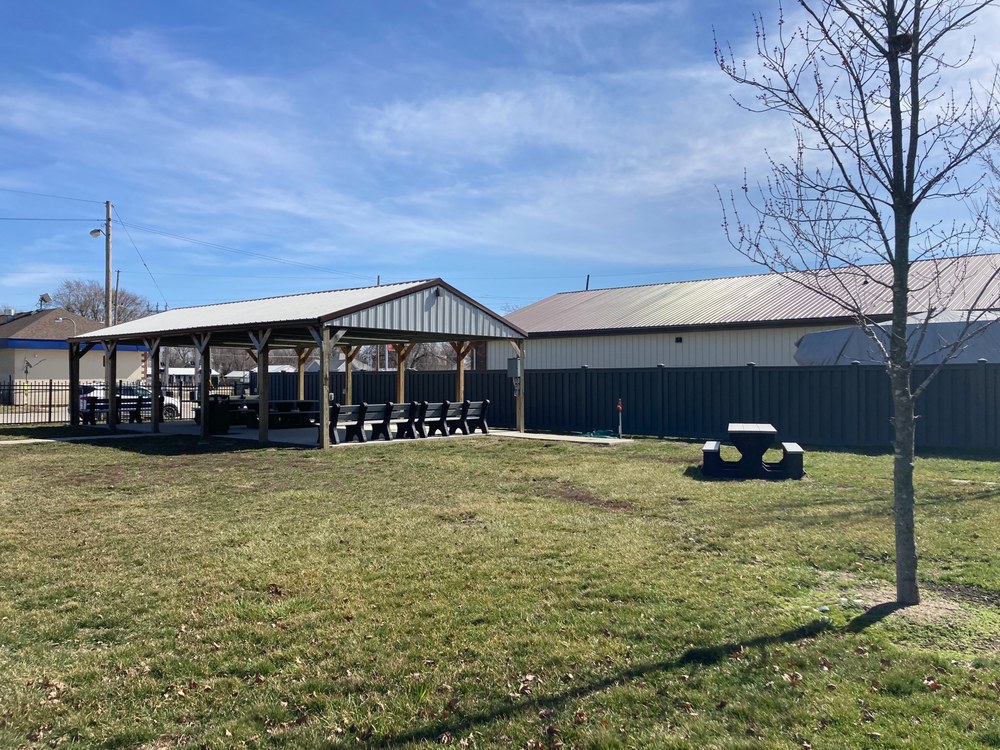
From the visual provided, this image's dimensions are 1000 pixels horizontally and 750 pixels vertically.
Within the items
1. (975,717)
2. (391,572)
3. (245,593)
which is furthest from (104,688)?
(975,717)

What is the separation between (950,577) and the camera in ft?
18.7

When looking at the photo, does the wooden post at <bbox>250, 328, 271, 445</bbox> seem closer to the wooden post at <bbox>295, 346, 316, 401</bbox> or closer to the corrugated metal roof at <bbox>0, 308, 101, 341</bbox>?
the wooden post at <bbox>295, 346, 316, 401</bbox>

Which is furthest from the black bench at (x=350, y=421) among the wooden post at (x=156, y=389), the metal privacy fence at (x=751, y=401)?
the metal privacy fence at (x=751, y=401)

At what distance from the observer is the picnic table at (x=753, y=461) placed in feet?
36.3

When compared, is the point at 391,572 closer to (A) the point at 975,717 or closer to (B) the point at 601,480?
(A) the point at 975,717

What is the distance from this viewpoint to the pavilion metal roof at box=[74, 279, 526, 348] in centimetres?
1606

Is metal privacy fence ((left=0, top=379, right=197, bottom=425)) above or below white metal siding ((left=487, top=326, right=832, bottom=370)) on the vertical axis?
below

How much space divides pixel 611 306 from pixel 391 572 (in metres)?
23.2

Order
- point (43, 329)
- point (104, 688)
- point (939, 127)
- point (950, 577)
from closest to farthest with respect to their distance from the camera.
Answer: 1. point (104, 688)
2. point (939, 127)
3. point (950, 577)
4. point (43, 329)

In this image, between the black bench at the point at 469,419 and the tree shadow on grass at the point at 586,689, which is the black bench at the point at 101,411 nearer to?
the black bench at the point at 469,419

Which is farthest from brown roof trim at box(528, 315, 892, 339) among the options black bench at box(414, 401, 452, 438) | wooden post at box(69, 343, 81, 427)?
wooden post at box(69, 343, 81, 427)

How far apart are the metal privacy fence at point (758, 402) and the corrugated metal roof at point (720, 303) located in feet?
8.81

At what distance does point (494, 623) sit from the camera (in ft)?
15.4

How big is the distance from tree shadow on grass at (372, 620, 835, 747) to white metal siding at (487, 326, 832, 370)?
17.3 metres
